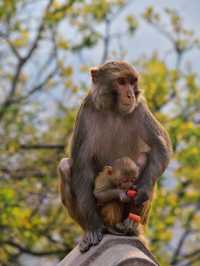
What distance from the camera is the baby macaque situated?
6.71 m

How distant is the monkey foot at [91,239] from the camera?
22.1 ft

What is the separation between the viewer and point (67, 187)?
7070 millimetres

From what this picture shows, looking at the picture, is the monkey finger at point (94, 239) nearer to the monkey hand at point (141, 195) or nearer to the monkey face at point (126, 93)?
the monkey hand at point (141, 195)

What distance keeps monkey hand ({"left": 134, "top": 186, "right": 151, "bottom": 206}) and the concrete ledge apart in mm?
309

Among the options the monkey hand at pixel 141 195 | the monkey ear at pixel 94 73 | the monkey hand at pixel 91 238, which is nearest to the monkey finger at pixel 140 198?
the monkey hand at pixel 141 195

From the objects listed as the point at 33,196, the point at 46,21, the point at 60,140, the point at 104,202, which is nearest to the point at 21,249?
the point at 33,196

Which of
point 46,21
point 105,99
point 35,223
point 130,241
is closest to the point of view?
point 130,241

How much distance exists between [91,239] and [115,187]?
47 cm

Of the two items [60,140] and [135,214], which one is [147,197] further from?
[60,140]

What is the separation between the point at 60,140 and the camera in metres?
18.5

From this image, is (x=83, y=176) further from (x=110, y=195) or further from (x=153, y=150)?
(x=153, y=150)

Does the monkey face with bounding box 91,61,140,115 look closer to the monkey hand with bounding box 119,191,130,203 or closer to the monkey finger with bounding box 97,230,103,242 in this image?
the monkey hand with bounding box 119,191,130,203

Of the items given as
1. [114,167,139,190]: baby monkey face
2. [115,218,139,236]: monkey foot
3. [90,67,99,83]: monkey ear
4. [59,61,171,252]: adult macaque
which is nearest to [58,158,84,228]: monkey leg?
[59,61,171,252]: adult macaque

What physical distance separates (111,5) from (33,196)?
499 cm
